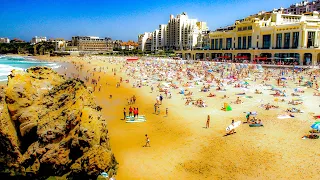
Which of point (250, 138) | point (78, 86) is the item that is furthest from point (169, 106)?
point (78, 86)

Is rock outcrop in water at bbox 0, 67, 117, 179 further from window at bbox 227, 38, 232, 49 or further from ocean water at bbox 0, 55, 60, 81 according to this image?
window at bbox 227, 38, 232, 49

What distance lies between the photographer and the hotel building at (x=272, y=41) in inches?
1987

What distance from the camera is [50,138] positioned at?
9602 millimetres

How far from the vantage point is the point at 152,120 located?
18031 millimetres

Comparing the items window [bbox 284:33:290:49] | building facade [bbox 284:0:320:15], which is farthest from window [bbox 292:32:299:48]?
building facade [bbox 284:0:320:15]

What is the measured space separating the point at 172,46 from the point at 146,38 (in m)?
30.7

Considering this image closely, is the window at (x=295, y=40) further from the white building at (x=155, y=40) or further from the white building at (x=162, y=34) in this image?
the white building at (x=155, y=40)

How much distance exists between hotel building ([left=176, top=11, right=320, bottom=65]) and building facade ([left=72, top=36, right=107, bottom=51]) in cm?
10198

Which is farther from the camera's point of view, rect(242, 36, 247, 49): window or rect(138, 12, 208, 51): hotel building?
rect(138, 12, 208, 51): hotel building

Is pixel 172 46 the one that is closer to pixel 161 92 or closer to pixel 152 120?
pixel 161 92

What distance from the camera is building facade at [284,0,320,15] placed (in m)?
97.1

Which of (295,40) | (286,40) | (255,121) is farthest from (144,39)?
(255,121)

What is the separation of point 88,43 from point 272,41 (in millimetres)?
125178

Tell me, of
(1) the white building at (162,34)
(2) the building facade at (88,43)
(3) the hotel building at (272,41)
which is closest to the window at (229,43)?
(3) the hotel building at (272,41)
